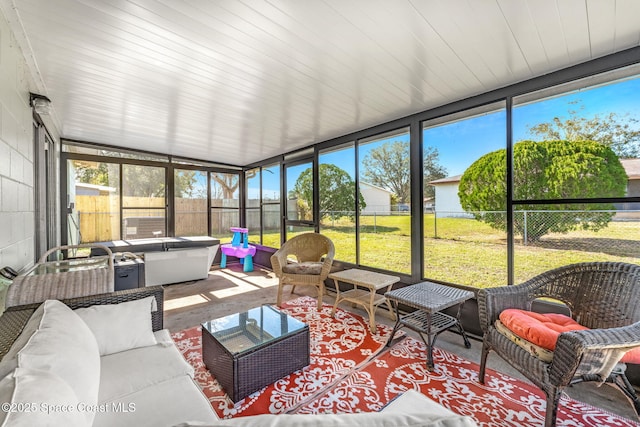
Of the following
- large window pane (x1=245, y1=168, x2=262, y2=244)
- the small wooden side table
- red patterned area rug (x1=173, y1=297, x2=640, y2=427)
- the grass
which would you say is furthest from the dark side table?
large window pane (x1=245, y1=168, x2=262, y2=244)

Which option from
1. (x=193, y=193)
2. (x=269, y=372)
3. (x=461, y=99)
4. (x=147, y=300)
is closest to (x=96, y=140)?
(x=193, y=193)

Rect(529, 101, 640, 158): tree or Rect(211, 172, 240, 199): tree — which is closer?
Rect(529, 101, 640, 158): tree

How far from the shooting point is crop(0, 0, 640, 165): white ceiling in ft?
5.08

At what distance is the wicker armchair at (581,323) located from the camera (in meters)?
1.43

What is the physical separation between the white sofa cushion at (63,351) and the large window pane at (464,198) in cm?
305

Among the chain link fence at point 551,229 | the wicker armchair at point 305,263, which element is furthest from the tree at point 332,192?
the chain link fence at point 551,229

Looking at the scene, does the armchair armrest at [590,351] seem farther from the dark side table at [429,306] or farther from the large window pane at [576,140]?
the large window pane at [576,140]

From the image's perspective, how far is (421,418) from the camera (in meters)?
0.52

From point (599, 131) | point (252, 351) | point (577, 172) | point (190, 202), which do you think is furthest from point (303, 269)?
point (190, 202)

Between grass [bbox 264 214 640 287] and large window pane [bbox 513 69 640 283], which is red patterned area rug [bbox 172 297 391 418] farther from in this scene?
large window pane [bbox 513 69 640 283]

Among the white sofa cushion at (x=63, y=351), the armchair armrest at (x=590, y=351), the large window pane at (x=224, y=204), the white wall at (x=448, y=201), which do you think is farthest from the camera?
the large window pane at (x=224, y=204)

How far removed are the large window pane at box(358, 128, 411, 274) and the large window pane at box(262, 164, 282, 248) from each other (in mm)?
2172

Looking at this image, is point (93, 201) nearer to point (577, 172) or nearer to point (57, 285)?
point (57, 285)

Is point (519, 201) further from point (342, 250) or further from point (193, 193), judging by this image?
point (193, 193)
